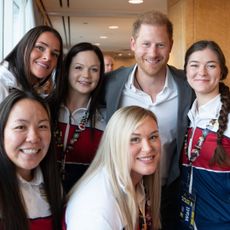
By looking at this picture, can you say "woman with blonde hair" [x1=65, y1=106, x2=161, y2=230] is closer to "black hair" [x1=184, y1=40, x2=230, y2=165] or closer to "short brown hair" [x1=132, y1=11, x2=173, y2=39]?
"black hair" [x1=184, y1=40, x2=230, y2=165]

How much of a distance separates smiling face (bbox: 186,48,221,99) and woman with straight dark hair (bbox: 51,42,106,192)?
524 mm

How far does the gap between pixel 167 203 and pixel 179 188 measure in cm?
17

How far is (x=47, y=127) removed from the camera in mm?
1445

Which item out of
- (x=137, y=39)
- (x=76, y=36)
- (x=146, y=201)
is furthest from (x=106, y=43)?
(x=146, y=201)

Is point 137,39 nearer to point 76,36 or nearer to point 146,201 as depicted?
point 146,201

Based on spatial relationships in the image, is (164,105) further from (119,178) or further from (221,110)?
(119,178)

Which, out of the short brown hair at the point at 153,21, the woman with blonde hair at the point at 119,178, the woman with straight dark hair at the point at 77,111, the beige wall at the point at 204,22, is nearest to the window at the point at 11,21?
the woman with straight dark hair at the point at 77,111

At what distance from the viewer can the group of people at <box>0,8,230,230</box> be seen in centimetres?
137

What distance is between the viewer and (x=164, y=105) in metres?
2.11

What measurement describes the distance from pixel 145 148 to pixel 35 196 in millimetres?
466

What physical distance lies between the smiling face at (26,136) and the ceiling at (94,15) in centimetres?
389

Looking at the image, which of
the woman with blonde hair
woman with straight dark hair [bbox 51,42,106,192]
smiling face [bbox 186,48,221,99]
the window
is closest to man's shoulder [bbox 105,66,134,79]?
woman with straight dark hair [bbox 51,42,106,192]

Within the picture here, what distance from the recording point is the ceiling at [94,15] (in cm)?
518

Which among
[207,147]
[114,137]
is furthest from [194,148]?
[114,137]
